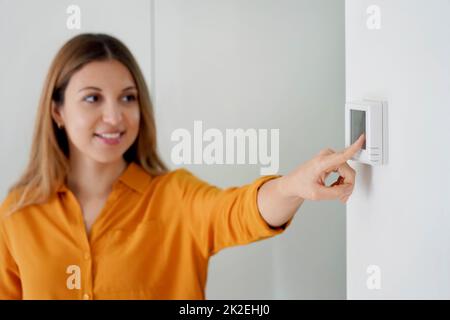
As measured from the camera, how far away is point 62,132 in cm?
130

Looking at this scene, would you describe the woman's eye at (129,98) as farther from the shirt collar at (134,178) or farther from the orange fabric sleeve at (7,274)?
the orange fabric sleeve at (7,274)

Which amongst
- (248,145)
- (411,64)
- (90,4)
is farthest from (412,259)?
(90,4)

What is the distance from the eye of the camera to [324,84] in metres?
1.24

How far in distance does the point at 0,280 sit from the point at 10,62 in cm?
45

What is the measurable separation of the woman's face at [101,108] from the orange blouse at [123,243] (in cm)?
9

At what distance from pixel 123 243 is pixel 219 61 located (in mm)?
Result: 415

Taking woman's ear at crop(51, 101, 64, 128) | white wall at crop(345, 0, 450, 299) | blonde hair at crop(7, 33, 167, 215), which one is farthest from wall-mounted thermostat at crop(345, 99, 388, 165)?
woman's ear at crop(51, 101, 64, 128)

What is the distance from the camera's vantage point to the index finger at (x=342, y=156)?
33.2 inches

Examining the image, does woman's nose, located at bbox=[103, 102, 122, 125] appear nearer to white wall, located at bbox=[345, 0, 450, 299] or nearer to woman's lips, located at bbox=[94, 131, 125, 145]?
woman's lips, located at bbox=[94, 131, 125, 145]

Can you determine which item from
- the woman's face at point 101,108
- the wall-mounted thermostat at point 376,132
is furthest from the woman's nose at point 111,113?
the wall-mounted thermostat at point 376,132

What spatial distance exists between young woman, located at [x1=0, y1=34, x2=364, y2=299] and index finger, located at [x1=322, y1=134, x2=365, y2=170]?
34cm

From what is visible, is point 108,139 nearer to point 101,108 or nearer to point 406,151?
point 101,108

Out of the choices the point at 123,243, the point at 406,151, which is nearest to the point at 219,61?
the point at 123,243

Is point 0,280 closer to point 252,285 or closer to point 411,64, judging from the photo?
point 252,285
